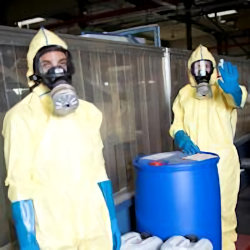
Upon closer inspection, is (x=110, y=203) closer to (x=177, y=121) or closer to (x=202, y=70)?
(x=177, y=121)

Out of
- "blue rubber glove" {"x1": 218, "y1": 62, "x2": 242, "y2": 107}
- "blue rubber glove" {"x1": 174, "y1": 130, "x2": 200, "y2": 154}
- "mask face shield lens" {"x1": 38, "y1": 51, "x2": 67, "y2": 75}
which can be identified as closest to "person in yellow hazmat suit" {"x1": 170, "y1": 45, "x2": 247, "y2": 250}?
"blue rubber glove" {"x1": 174, "y1": 130, "x2": 200, "y2": 154}

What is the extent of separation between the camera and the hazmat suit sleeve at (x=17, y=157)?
104cm

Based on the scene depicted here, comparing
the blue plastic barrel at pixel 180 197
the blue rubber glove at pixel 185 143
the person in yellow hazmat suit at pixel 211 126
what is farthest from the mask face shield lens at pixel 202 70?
the blue plastic barrel at pixel 180 197

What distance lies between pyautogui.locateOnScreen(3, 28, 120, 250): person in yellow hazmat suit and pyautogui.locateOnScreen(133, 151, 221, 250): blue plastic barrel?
424mm

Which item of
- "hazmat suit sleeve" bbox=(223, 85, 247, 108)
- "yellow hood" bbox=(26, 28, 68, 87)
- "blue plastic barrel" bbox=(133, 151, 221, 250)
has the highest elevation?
"yellow hood" bbox=(26, 28, 68, 87)

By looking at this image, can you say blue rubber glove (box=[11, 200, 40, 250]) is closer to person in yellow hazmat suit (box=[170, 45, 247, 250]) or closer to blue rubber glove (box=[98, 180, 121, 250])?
blue rubber glove (box=[98, 180, 121, 250])

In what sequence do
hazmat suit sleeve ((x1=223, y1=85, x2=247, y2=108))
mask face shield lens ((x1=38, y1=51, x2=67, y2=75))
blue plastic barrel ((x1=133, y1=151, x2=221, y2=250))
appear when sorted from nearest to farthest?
mask face shield lens ((x1=38, y1=51, x2=67, y2=75)) → blue plastic barrel ((x1=133, y1=151, x2=221, y2=250)) → hazmat suit sleeve ((x1=223, y1=85, x2=247, y2=108))

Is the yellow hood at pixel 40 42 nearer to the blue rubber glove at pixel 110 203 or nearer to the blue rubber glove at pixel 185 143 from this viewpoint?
the blue rubber glove at pixel 110 203

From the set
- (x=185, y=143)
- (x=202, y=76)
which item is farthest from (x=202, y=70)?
(x=185, y=143)

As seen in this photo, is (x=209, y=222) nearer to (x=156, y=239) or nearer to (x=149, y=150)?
(x=156, y=239)

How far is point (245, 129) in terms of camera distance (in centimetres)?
396

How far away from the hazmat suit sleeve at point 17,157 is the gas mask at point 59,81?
0.13 metres

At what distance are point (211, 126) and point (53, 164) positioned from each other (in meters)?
1.03

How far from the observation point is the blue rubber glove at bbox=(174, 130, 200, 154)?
1786mm
